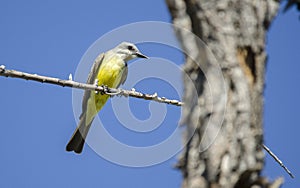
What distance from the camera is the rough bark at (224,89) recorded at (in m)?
2.71

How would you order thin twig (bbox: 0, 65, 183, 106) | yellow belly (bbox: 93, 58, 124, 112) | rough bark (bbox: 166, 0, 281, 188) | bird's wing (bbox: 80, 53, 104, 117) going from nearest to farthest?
rough bark (bbox: 166, 0, 281, 188)
thin twig (bbox: 0, 65, 183, 106)
bird's wing (bbox: 80, 53, 104, 117)
yellow belly (bbox: 93, 58, 124, 112)

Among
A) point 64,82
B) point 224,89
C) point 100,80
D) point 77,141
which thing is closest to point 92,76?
point 100,80

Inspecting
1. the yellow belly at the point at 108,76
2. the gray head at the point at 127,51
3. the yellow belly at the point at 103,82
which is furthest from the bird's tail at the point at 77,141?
the gray head at the point at 127,51

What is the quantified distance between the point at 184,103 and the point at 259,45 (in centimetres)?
56

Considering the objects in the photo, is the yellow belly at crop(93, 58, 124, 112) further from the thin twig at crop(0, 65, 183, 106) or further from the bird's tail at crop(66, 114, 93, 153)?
the thin twig at crop(0, 65, 183, 106)

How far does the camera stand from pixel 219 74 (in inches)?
113

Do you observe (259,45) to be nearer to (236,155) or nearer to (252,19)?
(252,19)

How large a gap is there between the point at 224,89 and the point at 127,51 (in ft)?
21.5

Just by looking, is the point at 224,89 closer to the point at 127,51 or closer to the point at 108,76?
the point at 108,76

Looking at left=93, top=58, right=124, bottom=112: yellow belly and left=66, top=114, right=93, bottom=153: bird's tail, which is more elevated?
left=93, top=58, right=124, bottom=112: yellow belly

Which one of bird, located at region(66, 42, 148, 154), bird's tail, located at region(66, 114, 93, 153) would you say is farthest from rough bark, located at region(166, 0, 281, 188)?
bird's tail, located at region(66, 114, 93, 153)

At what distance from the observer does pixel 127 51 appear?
30.5 feet

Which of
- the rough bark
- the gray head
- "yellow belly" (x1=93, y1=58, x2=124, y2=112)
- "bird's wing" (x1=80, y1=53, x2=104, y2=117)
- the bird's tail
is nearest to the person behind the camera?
the rough bark

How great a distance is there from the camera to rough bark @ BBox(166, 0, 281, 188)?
2.71 m
